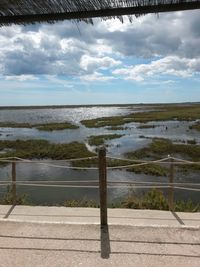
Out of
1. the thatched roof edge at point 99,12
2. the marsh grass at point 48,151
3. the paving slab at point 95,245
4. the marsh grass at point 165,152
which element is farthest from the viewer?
the marsh grass at point 48,151

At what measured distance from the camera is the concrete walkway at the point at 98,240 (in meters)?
4.36

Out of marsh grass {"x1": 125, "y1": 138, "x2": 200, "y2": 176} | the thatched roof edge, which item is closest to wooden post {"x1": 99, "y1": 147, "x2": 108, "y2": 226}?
the thatched roof edge

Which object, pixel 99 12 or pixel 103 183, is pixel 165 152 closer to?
pixel 103 183

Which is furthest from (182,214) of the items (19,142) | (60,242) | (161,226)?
(19,142)

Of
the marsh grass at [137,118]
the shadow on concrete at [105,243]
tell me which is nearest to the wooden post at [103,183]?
the shadow on concrete at [105,243]

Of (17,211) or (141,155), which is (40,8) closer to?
(17,211)

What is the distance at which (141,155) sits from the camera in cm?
2352

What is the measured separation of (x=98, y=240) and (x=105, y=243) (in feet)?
0.43

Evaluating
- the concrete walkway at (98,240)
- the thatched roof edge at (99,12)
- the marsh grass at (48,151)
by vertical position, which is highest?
the thatched roof edge at (99,12)

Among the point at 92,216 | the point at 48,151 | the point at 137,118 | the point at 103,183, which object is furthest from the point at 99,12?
the point at 137,118

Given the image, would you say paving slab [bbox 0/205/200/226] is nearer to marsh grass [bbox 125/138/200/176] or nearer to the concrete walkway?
the concrete walkway

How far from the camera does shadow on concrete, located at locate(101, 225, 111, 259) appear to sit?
178 inches

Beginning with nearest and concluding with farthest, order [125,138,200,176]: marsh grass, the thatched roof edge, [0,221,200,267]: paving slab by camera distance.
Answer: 1. the thatched roof edge
2. [0,221,200,267]: paving slab
3. [125,138,200,176]: marsh grass

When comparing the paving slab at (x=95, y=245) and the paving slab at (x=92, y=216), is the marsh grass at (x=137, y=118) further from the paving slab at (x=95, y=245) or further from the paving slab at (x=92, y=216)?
the paving slab at (x=95, y=245)
